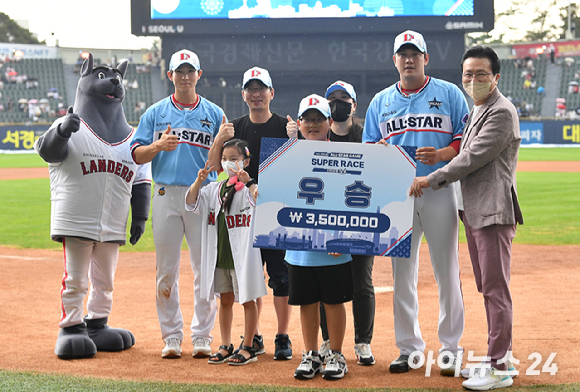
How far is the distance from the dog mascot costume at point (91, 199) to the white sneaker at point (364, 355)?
77.0 inches

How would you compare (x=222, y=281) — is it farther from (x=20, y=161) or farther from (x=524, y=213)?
(x=20, y=161)

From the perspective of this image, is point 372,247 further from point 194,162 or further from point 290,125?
point 194,162

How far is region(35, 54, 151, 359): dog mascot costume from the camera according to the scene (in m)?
4.71

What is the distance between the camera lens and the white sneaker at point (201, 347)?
4.66m

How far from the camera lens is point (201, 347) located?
468 centimetres

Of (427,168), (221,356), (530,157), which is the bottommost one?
(221,356)

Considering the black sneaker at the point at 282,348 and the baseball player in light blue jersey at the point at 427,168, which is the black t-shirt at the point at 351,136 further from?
the black sneaker at the point at 282,348

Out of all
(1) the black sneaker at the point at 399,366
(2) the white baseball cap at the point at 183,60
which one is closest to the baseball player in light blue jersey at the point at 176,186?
(2) the white baseball cap at the point at 183,60

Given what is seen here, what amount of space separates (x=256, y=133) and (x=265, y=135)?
0.08m

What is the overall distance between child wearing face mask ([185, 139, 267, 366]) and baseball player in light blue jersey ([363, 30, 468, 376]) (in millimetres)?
1085

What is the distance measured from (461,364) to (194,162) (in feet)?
8.35

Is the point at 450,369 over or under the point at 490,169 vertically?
under

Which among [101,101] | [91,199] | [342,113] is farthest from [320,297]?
[101,101]

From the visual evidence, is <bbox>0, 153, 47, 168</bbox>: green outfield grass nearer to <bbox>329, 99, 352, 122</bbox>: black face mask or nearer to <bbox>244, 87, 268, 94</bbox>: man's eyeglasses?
<bbox>244, 87, 268, 94</bbox>: man's eyeglasses
